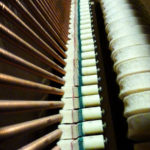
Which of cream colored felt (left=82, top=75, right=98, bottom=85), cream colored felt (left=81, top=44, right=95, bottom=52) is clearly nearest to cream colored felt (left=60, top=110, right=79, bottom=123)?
cream colored felt (left=82, top=75, right=98, bottom=85)

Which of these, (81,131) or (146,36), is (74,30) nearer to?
(146,36)

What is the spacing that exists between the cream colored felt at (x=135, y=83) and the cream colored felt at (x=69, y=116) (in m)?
0.43

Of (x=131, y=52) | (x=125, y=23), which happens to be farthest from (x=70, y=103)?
(x=125, y=23)

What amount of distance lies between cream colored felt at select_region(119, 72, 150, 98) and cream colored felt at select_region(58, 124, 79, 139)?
0.50 m

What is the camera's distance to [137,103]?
169 centimetres

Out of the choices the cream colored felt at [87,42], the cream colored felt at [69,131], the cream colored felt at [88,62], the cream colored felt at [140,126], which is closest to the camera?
the cream colored felt at [140,126]

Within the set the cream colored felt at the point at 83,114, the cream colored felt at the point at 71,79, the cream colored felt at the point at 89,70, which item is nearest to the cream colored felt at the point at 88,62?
the cream colored felt at the point at 89,70

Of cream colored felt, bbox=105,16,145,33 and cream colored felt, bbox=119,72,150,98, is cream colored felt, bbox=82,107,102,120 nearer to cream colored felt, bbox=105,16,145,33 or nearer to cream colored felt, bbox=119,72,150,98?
cream colored felt, bbox=119,72,150,98

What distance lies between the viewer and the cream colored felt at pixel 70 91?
1.95 metres

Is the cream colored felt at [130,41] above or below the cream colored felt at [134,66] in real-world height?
above

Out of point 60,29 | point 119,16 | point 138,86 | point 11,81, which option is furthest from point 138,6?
point 11,81

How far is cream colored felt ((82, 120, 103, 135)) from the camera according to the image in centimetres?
173

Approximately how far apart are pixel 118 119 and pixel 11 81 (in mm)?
1669

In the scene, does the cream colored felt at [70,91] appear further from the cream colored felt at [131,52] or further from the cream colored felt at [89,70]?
the cream colored felt at [131,52]
